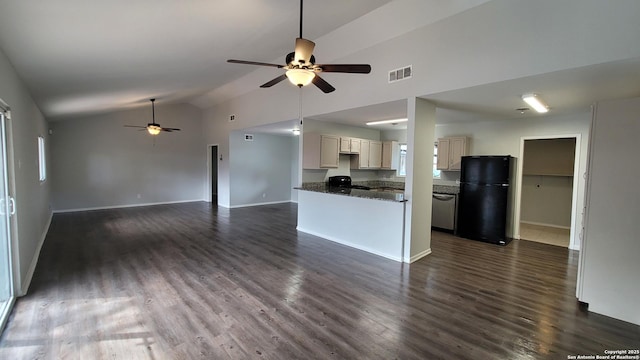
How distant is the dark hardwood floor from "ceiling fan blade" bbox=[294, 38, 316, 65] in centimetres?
240

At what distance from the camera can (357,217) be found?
4.75 meters

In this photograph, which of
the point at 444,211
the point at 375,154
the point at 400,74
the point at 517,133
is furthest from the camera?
the point at 375,154

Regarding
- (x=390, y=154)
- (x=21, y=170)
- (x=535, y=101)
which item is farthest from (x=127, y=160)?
(x=535, y=101)

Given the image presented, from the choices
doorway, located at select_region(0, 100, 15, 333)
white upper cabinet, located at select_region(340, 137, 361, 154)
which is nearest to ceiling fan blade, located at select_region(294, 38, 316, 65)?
doorway, located at select_region(0, 100, 15, 333)

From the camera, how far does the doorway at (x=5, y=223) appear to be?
2.69 metres

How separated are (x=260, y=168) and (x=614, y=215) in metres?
8.08

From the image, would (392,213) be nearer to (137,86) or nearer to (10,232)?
(10,232)

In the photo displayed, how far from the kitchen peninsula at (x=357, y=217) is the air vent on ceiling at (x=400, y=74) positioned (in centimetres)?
173

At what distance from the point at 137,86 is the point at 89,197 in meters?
4.90

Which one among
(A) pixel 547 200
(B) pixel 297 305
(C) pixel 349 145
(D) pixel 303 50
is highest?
(D) pixel 303 50

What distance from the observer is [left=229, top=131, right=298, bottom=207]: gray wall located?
855 centimetres

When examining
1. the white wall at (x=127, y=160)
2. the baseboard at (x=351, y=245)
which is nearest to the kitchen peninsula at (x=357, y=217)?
the baseboard at (x=351, y=245)

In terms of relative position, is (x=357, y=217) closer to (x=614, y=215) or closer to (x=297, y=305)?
(x=297, y=305)

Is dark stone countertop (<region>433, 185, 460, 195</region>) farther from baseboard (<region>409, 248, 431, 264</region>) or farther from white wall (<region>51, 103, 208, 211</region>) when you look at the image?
white wall (<region>51, 103, 208, 211</region>)
